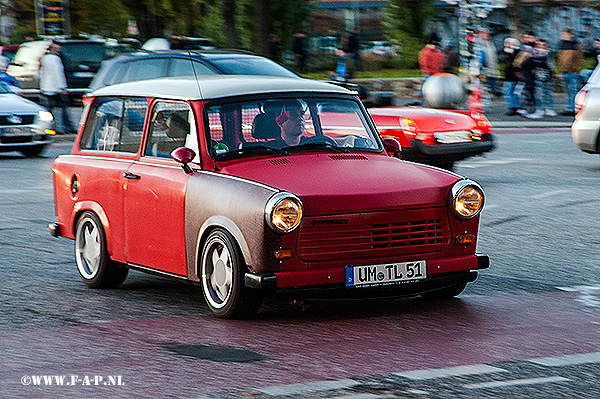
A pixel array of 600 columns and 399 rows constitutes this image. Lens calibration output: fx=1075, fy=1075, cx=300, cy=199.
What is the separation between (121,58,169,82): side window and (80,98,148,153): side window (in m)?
7.76

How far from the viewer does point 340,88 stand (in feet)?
26.6

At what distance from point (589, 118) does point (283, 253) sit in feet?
34.5

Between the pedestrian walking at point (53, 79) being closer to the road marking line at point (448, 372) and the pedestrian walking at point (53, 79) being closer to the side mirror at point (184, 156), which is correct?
the side mirror at point (184, 156)

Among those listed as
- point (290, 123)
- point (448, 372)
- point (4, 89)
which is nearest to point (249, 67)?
point (4, 89)

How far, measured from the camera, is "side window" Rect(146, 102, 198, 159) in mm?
7516

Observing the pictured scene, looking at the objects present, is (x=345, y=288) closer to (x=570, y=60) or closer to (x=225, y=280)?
(x=225, y=280)

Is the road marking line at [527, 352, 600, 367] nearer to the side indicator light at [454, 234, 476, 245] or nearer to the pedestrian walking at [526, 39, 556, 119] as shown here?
the side indicator light at [454, 234, 476, 245]

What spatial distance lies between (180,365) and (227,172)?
→ 1.70 meters

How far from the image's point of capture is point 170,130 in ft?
25.3

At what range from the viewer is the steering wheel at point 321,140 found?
7.54m

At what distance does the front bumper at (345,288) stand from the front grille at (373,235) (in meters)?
0.18

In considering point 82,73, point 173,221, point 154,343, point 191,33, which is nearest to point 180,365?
point 154,343

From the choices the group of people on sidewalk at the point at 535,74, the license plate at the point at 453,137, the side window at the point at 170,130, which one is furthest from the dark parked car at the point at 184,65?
the group of people on sidewalk at the point at 535,74

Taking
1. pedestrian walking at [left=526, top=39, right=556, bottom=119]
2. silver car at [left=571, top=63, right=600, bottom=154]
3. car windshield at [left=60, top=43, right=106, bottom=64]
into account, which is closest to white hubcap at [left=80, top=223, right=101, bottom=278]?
silver car at [left=571, top=63, right=600, bottom=154]
